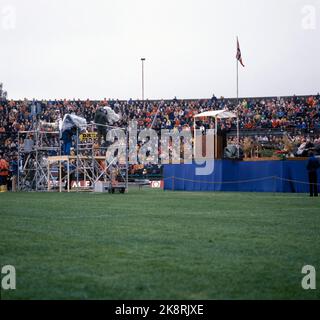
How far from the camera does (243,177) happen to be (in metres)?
30.5

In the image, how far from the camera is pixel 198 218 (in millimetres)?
12625

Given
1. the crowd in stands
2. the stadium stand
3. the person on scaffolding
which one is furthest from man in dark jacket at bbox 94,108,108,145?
the crowd in stands

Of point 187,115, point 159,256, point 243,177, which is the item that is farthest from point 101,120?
point 187,115

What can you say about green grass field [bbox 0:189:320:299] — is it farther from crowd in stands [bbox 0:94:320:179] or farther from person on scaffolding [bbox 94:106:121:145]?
crowd in stands [bbox 0:94:320:179]

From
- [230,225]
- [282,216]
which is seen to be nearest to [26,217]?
[230,225]

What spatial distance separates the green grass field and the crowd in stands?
35.9m

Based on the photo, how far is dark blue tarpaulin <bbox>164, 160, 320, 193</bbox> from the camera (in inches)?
1128

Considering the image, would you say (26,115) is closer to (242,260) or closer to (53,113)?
(53,113)

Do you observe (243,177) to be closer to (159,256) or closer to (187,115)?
(159,256)

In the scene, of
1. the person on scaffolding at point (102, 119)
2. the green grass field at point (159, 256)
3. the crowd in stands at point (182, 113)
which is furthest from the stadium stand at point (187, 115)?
the green grass field at point (159, 256)

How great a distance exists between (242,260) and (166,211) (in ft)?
26.0

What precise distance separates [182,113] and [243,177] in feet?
84.6

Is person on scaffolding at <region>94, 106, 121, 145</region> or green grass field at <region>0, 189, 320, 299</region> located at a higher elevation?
person on scaffolding at <region>94, 106, 121, 145</region>

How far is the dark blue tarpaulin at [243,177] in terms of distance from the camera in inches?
1128
